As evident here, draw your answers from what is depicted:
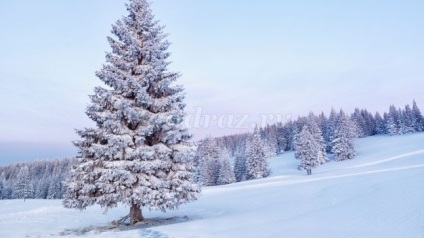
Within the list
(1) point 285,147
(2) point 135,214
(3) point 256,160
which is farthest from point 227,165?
(2) point 135,214

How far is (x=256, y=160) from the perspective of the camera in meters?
67.0

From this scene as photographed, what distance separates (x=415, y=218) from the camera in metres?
12.0

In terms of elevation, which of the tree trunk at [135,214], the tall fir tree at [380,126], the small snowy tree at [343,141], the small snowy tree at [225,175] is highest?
the tall fir tree at [380,126]

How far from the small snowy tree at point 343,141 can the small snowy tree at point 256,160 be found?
16.7m

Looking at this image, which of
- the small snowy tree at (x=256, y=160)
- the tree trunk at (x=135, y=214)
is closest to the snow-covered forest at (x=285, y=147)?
the small snowy tree at (x=256, y=160)

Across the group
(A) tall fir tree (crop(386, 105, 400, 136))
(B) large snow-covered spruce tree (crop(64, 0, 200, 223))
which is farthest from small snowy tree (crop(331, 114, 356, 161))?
(B) large snow-covered spruce tree (crop(64, 0, 200, 223))

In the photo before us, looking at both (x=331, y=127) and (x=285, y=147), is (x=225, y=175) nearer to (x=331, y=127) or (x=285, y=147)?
(x=331, y=127)

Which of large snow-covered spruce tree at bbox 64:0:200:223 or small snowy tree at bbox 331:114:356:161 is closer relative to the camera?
large snow-covered spruce tree at bbox 64:0:200:223

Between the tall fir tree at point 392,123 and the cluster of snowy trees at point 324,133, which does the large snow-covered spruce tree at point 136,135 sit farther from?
the tall fir tree at point 392,123

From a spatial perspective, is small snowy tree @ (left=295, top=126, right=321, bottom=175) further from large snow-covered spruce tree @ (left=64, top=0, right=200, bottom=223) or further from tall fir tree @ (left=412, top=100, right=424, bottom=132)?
tall fir tree @ (left=412, top=100, right=424, bottom=132)

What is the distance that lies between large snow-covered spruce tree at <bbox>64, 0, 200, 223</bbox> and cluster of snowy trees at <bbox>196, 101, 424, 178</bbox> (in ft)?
119

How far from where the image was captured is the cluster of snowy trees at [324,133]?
64150mm

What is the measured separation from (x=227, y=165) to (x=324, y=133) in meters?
40.3

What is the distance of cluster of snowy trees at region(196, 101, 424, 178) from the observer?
64150 millimetres
